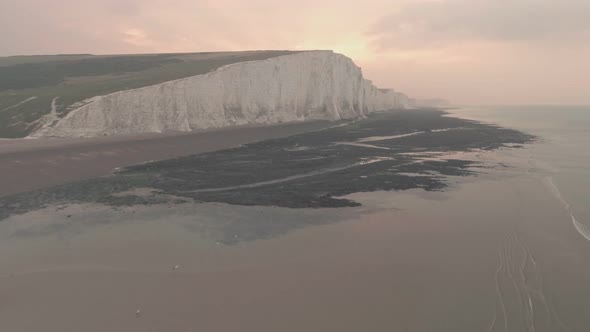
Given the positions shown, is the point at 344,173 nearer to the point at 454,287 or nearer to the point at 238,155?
the point at 238,155

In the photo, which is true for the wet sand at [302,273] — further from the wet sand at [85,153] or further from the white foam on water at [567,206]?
the wet sand at [85,153]

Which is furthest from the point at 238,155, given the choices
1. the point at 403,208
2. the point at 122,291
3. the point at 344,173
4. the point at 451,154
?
the point at 122,291

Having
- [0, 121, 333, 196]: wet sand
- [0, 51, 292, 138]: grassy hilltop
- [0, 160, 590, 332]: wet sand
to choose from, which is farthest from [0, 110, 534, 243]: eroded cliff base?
[0, 51, 292, 138]: grassy hilltop

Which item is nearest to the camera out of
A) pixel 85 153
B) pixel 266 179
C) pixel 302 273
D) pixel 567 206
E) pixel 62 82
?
pixel 302 273

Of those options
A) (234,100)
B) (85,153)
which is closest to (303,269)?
(85,153)

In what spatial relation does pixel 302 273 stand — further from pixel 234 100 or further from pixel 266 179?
pixel 234 100

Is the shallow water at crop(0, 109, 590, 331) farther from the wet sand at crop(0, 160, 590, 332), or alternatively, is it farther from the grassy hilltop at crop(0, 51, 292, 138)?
the grassy hilltop at crop(0, 51, 292, 138)
